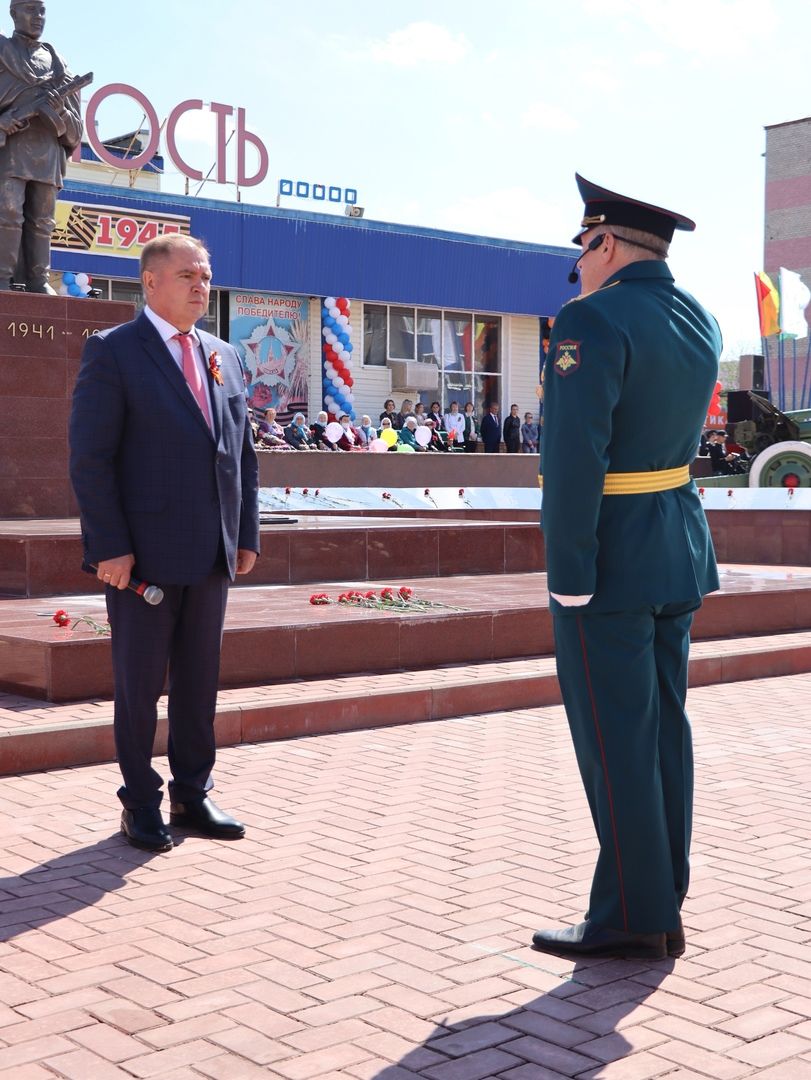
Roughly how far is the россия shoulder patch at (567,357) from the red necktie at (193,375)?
1.56 m

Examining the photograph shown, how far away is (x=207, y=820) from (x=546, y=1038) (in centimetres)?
193

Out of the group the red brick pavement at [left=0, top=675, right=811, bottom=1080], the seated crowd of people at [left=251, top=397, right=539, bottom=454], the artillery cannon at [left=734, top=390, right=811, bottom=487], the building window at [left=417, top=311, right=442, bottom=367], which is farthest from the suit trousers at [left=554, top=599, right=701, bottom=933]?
the building window at [left=417, top=311, right=442, bottom=367]

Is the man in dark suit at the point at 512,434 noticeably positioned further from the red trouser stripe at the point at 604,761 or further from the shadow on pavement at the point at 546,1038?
the shadow on pavement at the point at 546,1038

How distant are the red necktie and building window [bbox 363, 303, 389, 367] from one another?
29.0 m

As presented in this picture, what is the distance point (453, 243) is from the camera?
113 feet

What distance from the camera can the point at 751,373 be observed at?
26062 millimetres

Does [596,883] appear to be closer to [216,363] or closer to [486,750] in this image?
[216,363]

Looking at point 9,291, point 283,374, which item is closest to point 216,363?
point 9,291

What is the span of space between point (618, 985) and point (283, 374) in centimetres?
2894

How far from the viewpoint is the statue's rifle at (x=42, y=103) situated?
1088cm

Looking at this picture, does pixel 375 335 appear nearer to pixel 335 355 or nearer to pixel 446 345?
pixel 335 355

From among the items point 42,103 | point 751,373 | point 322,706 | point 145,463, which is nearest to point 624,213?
point 145,463

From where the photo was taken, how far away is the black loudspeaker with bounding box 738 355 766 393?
25875mm

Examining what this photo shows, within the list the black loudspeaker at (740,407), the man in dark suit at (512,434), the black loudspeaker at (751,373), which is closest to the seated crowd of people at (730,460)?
the black loudspeaker at (740,407)
